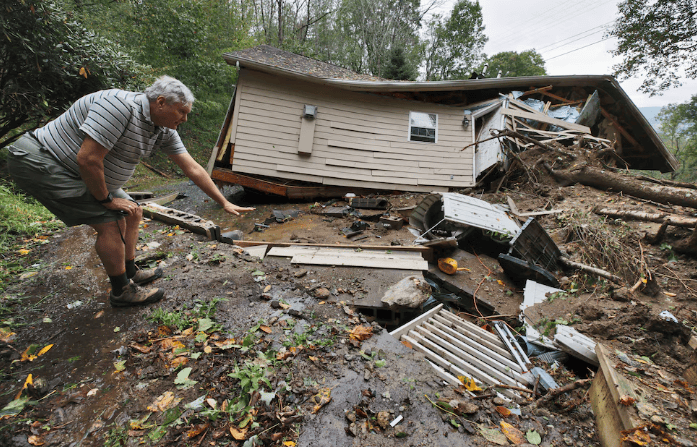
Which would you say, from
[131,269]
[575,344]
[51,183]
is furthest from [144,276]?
[575,344]

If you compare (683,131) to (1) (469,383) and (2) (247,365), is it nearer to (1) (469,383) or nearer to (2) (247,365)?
(1) (469,383)

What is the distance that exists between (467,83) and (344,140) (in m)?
4.33

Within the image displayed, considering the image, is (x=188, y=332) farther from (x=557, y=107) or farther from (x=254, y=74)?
(x=557, y=107)

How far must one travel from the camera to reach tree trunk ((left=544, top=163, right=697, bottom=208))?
5773 mm

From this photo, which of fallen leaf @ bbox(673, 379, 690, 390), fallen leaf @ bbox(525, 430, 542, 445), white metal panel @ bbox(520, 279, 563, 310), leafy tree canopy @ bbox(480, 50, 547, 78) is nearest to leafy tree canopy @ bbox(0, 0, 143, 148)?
fallen leaf @ bbox(525, 430, 542, 445)

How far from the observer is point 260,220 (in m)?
7.46

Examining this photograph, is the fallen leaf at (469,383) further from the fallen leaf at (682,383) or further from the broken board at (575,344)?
the fallen leaf at (682,383)

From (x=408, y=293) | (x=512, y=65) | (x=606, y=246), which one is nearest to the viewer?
(x=408, y=293)

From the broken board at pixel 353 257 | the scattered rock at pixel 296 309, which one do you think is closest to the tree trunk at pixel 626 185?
the broken board at pixel 353 257

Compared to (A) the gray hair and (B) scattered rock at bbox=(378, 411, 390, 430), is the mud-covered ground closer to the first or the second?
(B) scattered rock at bbox=(378, 411, 390, 430)

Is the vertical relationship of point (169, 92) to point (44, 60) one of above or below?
below

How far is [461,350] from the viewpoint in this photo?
2812 millimetres

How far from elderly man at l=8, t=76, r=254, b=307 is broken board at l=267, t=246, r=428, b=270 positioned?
221 centimetres

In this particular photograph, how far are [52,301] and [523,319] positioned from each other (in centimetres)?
527
